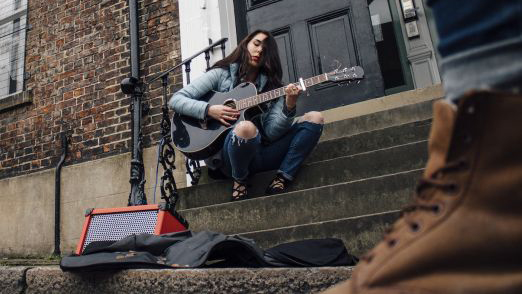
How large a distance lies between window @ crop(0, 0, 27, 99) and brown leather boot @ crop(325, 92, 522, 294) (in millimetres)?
5681

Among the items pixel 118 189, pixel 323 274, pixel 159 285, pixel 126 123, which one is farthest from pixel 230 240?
pixel 126 123

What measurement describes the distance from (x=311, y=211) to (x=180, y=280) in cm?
117

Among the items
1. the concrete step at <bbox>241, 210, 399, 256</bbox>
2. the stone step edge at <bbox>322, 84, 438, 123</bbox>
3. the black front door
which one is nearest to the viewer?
the concrete step at <bbox>241, 210, 399, 256</bbox>

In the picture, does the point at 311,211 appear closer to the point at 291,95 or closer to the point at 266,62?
the point at 291,95

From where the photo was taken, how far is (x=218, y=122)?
2.91 metres

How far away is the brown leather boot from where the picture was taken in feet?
1.98

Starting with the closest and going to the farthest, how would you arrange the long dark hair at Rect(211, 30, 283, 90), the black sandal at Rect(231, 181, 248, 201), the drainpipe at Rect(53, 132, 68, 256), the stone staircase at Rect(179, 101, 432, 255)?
the stone staircase at Rect(179, 101, 432, 255)
the black sandal at Rect(231, 181, 248, 201)
the long dark hair at Rect(211, 30, 283, 90)
the drainpipe at Rect(53, 132, 68, 256)

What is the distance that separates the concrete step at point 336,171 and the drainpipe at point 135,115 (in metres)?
0.42

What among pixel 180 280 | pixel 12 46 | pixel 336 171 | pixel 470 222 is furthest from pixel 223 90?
pixel 12 46

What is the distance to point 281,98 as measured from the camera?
9.61 feet

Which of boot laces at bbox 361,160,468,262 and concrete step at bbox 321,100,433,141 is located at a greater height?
concrete step at bbox 321,100,433,141

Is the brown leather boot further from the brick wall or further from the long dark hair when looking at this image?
the brick wall

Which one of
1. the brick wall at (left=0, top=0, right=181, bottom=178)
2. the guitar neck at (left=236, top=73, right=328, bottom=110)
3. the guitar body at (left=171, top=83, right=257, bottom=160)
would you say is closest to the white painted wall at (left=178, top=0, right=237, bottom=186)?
the brick wall at (left=0, top=0, right=181, bottom=178)

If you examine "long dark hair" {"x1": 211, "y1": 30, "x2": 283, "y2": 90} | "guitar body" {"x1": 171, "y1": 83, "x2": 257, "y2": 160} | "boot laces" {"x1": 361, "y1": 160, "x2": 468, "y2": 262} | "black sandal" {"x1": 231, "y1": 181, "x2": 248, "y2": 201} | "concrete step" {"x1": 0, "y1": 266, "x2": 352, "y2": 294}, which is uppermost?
"long dark hair" {"x1": 211, "y1": 30, "x2": 283, "y2": 90}
